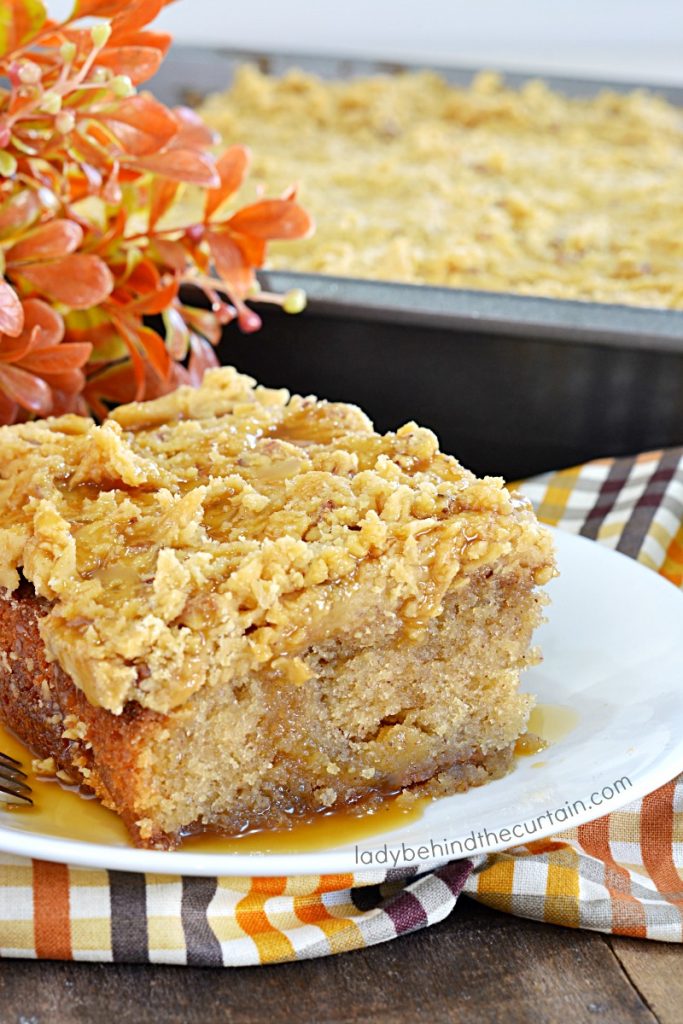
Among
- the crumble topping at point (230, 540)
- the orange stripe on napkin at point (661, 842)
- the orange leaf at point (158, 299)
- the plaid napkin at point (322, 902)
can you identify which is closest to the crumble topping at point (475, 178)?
the orange leaf at point (158, 299)

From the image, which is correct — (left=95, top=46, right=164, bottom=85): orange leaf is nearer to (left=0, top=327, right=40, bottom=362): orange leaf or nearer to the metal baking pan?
(left=0, top=327, right=40, bottom=362): orange leaf

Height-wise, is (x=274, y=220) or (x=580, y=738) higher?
(x=274, y=220)

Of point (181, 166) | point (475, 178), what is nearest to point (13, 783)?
point (181, 166)

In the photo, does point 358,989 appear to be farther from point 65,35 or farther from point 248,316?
point 65,35

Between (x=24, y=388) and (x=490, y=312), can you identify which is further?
(x=490, y=312)

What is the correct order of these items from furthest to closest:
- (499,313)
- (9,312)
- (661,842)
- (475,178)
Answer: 1. (475,178)
2. (499,313)
3. (9,312)
4. (661,842)

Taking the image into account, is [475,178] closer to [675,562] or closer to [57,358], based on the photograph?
[675,562]

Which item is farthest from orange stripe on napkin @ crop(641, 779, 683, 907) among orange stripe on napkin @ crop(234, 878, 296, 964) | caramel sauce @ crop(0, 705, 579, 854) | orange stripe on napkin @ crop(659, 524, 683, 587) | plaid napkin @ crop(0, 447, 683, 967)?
orange stripe on napkin @ crop(659, 524, 683, 587)

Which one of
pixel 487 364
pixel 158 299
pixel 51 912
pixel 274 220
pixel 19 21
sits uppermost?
pixel 19 21
